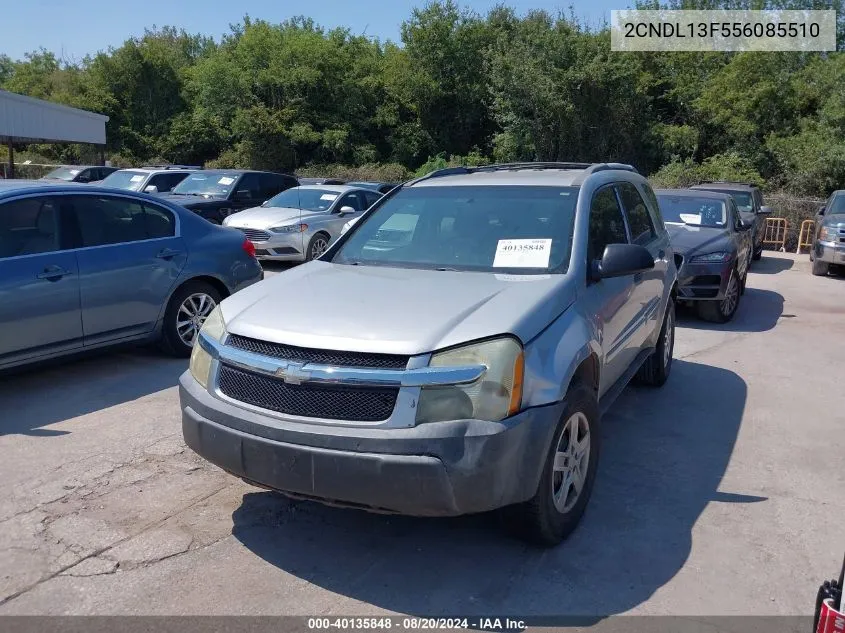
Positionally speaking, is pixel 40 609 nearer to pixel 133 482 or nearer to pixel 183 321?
pixel 133 482

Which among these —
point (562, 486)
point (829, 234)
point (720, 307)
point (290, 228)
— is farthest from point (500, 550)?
point (829, 234)

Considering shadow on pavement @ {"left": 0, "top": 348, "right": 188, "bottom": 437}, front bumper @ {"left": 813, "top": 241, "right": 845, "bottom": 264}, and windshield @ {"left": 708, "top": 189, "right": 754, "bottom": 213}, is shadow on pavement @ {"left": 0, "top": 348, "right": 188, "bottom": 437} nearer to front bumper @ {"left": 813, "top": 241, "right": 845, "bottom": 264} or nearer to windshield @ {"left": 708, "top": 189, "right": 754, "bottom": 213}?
front bumper @ {"left": 813, "top": 241, "right": 845, "bottom": 264}

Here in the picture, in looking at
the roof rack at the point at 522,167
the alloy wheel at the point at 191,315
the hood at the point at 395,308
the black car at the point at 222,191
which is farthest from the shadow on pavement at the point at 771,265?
the hood at the point at 395,308

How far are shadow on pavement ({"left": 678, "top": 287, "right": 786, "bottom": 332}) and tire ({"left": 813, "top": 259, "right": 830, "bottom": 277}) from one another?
9.05 ft

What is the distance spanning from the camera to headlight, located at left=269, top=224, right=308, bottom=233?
525 inches

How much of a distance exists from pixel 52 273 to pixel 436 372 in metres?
4.04

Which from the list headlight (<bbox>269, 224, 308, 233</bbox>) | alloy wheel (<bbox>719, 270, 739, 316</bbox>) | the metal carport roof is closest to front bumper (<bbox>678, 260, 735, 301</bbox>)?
alloy wheel (<bbox>719, 270, 739, 316</bbox>)

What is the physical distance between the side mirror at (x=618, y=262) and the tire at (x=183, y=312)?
3.98 metres

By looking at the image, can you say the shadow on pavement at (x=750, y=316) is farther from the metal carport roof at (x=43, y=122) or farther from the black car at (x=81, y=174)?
the metal carport roof at (x=43, y=122)

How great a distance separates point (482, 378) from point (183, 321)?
4.64 metres

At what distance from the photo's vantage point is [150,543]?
379 cm

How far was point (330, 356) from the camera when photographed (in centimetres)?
335

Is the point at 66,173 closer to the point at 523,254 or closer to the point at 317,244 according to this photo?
the point at 317,244

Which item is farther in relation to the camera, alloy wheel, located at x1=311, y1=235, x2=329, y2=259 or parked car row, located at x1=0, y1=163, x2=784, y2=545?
alloy wheel, located at x1=311, y1=235, x2=329, y2=259
